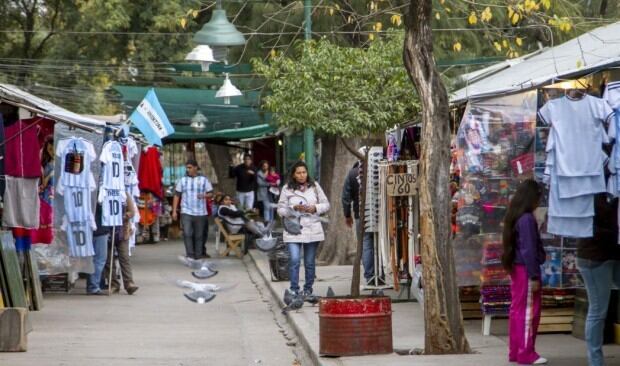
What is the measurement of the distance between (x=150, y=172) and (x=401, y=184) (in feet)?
43.6

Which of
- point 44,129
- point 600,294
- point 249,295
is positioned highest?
point 44,129

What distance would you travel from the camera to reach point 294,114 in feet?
50.3

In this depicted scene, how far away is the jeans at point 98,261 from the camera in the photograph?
18531mm

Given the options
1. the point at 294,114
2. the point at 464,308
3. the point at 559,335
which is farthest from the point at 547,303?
the point at 294,114

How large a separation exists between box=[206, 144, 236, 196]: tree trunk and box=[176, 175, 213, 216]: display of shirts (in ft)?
39.0

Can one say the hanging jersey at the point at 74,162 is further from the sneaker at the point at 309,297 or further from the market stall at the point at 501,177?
the market stall at the point at 501,177

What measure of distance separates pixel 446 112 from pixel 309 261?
18.9ft

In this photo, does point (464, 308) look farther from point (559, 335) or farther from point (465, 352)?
point (465, 352)

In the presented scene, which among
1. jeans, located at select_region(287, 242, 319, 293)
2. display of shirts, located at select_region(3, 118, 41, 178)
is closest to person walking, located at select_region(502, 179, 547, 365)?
jeans, located at select_region(287, 242, 319, 293)

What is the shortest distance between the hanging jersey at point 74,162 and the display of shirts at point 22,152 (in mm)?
1931

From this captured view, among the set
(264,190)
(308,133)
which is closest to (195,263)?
(308,133)

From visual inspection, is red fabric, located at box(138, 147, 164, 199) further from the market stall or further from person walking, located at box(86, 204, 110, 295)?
the market stall

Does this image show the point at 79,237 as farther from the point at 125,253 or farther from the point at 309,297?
the point at 309,297

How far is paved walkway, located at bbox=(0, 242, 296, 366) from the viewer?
12.0 meters
